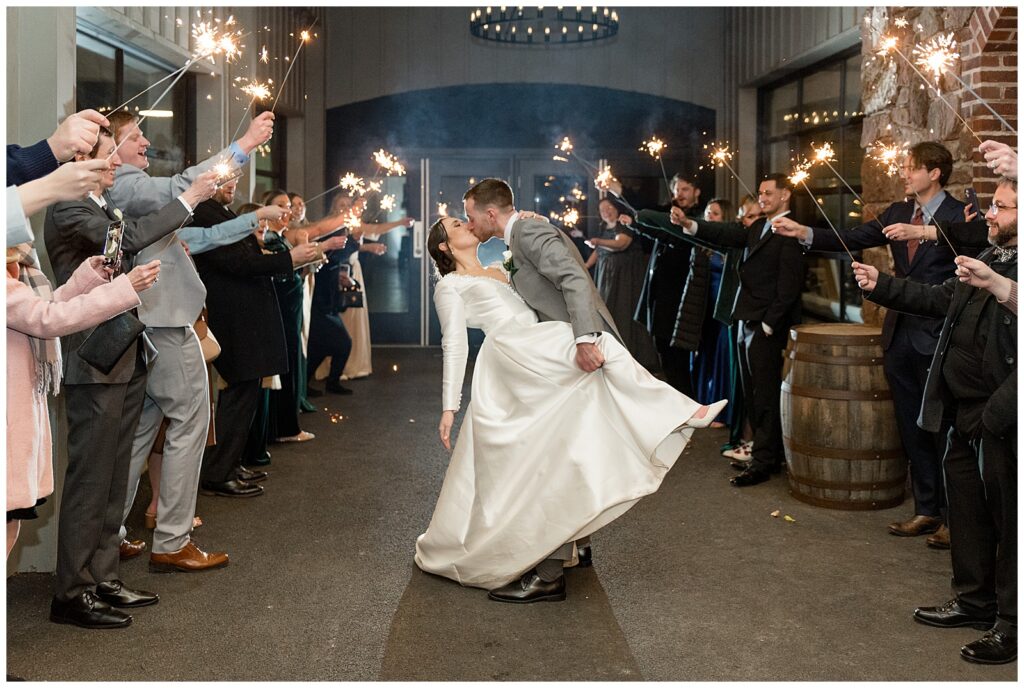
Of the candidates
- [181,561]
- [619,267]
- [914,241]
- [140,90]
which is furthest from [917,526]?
[140,90]

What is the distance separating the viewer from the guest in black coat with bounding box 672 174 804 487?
5.29m

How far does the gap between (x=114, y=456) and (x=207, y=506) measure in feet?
4.88

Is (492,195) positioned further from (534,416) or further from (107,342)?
(107,342)

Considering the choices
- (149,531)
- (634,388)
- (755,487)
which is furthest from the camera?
(755,487)

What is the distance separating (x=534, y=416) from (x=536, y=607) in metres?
0.63

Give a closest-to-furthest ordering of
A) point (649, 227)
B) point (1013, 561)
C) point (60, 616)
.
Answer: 1. point (1013, 561)
2. point (60, 616)
3. point (649, 227)

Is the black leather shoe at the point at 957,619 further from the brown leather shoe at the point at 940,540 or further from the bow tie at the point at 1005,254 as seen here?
the bow tie at the point at 1005,254

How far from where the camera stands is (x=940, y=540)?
4207 millimetres

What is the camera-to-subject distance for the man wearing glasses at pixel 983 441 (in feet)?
10.1

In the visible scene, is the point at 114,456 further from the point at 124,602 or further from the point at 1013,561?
the point at 1013,561

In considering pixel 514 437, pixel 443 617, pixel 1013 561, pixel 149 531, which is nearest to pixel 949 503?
pixel 1013 561

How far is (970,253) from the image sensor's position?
4102 mm

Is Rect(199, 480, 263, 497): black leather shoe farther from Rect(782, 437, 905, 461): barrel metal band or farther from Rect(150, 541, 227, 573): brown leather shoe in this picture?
Rect(782, 437, 905, 461): barrel metal band

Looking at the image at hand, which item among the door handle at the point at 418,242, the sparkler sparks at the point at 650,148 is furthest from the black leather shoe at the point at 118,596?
the door handle at the point at 418,242
